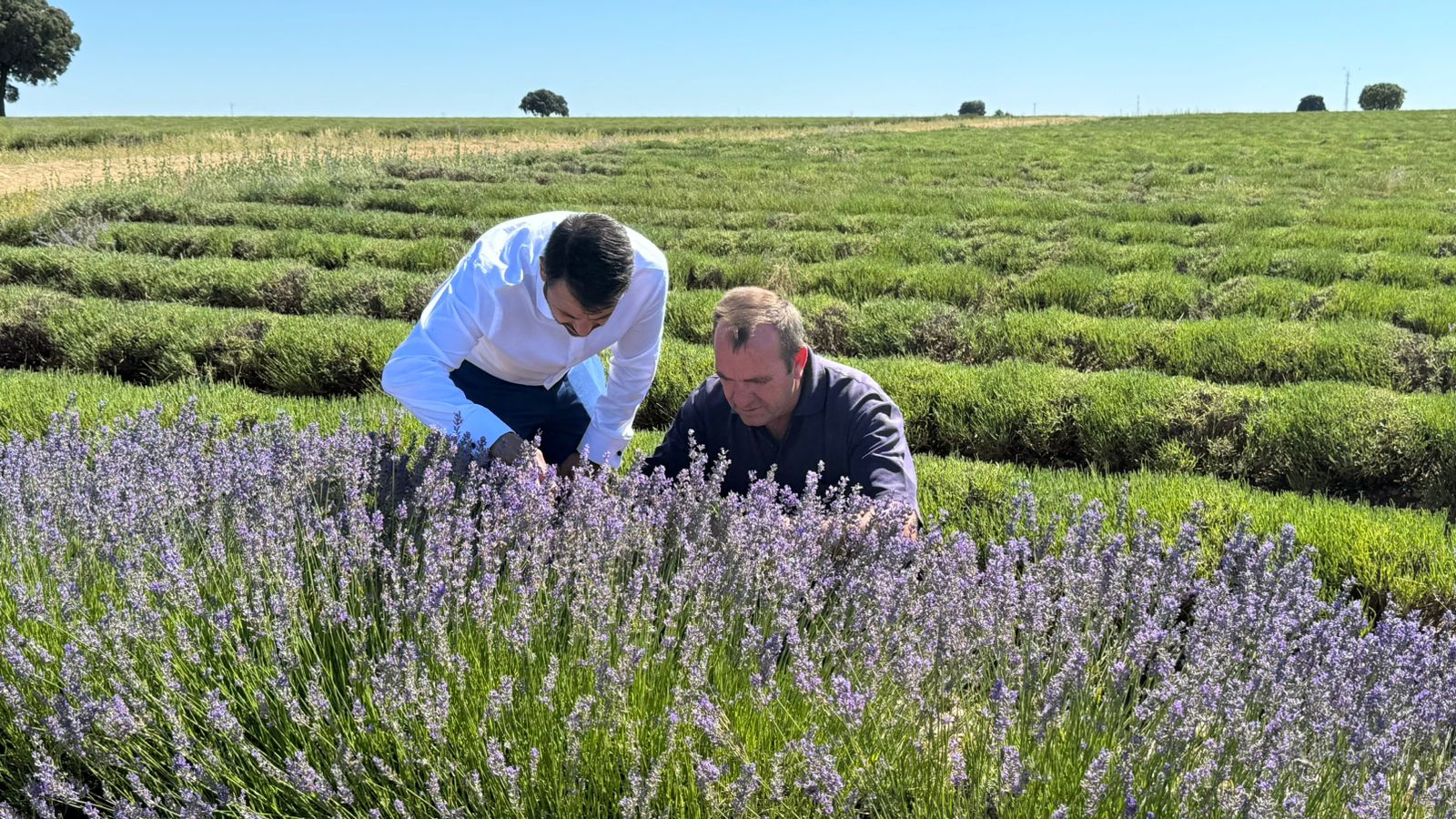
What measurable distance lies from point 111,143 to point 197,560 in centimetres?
3434

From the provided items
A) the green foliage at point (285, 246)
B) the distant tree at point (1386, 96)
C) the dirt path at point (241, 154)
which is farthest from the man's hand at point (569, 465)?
the distant tree at point (1386, 96)

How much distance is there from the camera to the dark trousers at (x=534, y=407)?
4.15 meters

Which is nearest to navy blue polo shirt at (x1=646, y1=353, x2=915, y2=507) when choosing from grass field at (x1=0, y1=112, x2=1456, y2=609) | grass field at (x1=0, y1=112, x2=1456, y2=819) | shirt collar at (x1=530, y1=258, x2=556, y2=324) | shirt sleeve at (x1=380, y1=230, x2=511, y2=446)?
grass field at (x1=0, y1=112, x2=1456, y2=819)

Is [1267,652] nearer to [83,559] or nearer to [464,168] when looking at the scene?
[83,559]

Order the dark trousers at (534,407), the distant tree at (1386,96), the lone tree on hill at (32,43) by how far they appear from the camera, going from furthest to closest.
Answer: the distant tree at (1386,96), the lone tree on hill at (32,43), the dark trousers at (534,407)

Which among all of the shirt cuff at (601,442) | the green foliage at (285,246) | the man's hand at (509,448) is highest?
the green foliage at (285,246)

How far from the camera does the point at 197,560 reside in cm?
238

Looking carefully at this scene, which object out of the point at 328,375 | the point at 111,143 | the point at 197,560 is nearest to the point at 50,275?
the point at 328,375

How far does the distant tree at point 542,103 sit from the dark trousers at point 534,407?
70697 mm

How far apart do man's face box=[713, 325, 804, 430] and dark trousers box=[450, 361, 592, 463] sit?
1.08 metres

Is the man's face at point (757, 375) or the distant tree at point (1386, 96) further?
the distant tree at point (1386, 96)

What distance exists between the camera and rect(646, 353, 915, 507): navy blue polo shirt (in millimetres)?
3348

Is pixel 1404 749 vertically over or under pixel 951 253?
under

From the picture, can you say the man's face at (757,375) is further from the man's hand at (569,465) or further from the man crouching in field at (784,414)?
the man's hand at (569,465)
